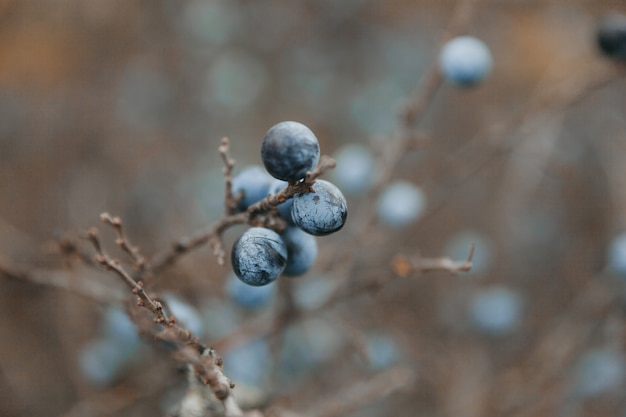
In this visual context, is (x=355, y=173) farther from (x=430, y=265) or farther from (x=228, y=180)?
(x=228, y=180)

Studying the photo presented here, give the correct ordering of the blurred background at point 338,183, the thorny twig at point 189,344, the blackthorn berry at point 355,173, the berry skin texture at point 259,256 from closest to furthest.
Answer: the thorny twig at point 189,344
the berry skin texture at point 259,256
the blurred background at point 338,183
the blackthorn berry at point 355,173

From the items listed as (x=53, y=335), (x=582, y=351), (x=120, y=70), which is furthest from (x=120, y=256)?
(x=582, y=351)

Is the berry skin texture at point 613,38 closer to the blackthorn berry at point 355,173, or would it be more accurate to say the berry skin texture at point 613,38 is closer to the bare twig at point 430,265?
the blackthorn berry at point 355,173

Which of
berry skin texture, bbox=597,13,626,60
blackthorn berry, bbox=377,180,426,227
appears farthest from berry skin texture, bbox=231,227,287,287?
berry skin texture, bbox=597,13,626,60

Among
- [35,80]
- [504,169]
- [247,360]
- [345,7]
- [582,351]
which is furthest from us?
[345,7]

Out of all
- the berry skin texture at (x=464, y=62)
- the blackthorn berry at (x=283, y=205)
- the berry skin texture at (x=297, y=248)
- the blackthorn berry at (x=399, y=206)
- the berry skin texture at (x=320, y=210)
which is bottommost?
the berry skin texture at (x=320, y=210)

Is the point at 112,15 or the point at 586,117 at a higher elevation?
the point at 112,15

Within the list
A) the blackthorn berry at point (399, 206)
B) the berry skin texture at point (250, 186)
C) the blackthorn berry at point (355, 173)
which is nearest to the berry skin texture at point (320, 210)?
the berry skin texture at point (250, 186)

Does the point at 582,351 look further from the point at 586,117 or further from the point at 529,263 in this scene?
the point at 586,117
